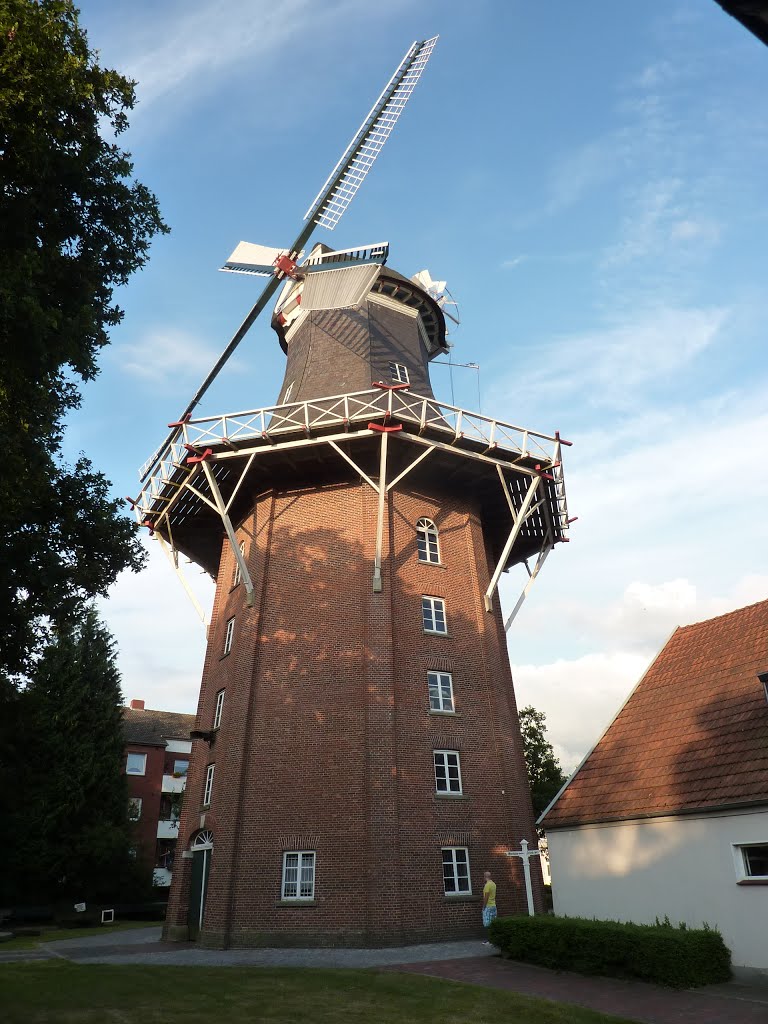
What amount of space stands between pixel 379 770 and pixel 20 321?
13.3 meters

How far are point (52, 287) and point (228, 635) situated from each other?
47.0ft

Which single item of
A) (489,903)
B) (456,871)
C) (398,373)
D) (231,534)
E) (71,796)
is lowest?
(489,903)

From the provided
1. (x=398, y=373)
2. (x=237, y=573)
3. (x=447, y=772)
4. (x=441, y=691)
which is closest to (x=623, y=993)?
(x=447, y=772)

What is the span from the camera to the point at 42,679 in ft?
112

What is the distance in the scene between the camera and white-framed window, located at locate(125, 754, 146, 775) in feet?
144

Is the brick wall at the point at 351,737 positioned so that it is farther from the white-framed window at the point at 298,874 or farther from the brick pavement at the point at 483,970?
the brick pavement at the point at 483,970

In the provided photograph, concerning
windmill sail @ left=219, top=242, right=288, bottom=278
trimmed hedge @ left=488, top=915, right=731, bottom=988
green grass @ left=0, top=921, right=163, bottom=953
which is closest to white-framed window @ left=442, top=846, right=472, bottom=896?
trimmed hedge @ left=488, top=915, right=731, bottom=988

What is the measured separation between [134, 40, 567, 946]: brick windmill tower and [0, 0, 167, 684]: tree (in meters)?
8.13

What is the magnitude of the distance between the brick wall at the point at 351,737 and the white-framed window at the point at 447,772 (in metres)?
0.20

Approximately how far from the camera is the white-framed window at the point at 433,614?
21.5 metres

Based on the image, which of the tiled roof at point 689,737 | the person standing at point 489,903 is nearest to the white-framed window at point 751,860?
the tiled roof at point 689,737

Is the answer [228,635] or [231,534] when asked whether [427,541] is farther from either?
[228,635]

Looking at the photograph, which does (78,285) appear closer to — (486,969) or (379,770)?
(379,770)

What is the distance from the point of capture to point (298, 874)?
18062mm
